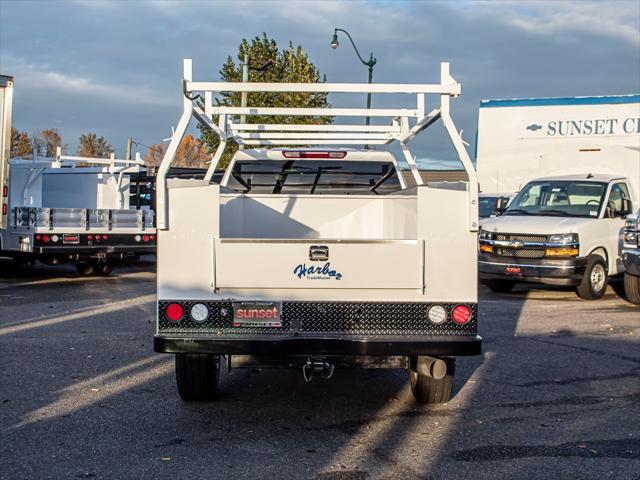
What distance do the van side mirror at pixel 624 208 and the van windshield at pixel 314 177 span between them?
703 centimetres

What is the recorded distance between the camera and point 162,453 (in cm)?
553

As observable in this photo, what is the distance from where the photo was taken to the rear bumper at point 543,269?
13.6 metres

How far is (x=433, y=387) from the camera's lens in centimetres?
675

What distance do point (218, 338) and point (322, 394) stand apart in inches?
→ 64.9

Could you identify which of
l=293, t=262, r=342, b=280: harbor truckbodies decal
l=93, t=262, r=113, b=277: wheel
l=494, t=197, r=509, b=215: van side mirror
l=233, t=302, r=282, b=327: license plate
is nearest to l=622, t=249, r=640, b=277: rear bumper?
l=494, t=197, r=509, b=215: van side mirror

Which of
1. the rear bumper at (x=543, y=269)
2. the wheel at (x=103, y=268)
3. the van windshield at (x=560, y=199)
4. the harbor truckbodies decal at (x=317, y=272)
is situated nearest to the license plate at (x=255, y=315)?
the harbor truckbodies decal at (x=317, y=272)

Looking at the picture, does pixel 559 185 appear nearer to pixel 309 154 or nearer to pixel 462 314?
pixel 309 154

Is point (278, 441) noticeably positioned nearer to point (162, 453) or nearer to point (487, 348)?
point (162, 453)

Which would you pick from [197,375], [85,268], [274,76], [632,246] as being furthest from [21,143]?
[197,375]

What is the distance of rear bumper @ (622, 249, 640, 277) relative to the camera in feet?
39.8

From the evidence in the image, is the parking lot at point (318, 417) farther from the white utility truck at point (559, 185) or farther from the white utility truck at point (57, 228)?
the white utility truck at point (57, 228)

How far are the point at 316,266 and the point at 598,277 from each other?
922cm

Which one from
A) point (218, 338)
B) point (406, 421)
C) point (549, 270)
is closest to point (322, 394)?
point (406, 421)

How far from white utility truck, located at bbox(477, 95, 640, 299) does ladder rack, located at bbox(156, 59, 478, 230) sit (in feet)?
17.1
